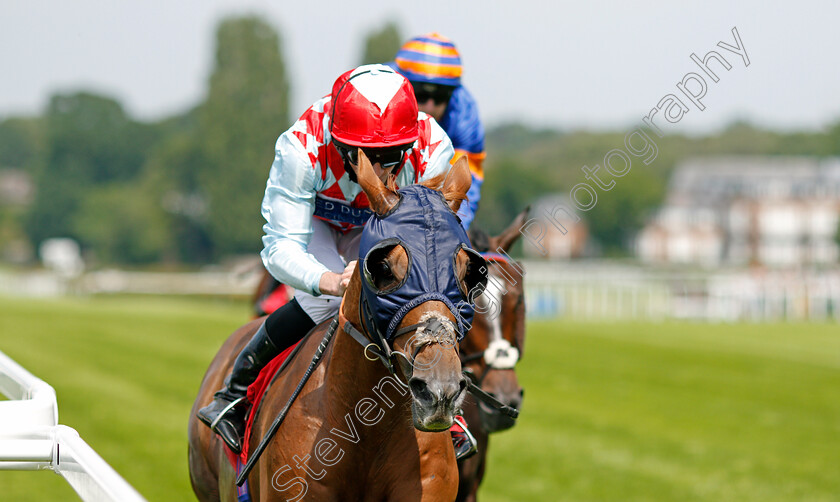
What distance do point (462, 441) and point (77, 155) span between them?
10325 centimetres

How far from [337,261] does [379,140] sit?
720mm

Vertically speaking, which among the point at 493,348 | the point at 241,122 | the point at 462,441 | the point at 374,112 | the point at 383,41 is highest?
the point at 374,112

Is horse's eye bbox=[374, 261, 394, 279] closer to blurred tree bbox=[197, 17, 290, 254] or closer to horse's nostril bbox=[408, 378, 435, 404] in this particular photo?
horse's nostril bbox=[408, 378, 435, 404]

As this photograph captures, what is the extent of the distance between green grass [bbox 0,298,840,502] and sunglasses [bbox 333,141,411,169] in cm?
487

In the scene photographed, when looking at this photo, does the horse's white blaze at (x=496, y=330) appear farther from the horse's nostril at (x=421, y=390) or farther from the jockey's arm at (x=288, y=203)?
the horse's nostril at (x=421, y=390)

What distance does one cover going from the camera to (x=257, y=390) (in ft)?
11.8

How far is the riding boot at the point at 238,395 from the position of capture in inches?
140

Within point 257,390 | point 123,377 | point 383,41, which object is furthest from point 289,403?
point 383,41

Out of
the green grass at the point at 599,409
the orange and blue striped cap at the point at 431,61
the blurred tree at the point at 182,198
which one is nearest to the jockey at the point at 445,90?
the orange and blue striped cap at the point at 431,61

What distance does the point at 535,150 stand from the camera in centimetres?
13862

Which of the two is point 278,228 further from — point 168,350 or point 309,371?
point 168,350

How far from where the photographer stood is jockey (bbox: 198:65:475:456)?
3.05 meters

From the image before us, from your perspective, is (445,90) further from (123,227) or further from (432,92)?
(123,227)

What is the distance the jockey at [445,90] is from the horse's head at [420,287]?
2151 mm
